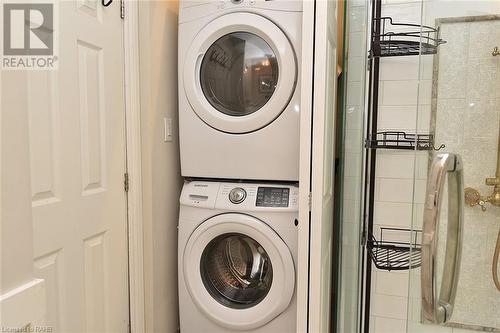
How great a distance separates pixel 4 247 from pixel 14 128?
0.22 metres

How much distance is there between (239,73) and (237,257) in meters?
0.95

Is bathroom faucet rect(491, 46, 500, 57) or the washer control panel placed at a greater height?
bathroom faucet rect(491, 46, 500, 57)

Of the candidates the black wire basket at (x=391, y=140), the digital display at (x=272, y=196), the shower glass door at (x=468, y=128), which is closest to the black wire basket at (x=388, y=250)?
the shower glass door at (x=468, y=128)

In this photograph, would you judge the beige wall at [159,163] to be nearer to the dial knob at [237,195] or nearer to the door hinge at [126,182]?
the door hinge at [126,182]

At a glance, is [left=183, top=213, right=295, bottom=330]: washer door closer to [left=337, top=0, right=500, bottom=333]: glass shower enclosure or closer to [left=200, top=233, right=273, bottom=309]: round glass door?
[left=200, top=233, right=273, bottom=309]: round glass door

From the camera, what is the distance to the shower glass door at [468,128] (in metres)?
1.21

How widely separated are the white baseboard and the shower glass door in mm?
967

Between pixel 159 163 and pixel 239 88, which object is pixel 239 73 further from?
pixel 159 163

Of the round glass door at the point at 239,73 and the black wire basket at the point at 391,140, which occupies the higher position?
the round glass door at the point at 239,73

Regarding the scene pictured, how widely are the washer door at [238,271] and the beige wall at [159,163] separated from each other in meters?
0.17

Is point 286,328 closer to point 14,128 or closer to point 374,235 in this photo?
point 374,235

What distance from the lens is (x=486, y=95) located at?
4.60 ft

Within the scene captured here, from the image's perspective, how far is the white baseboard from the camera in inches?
23.7

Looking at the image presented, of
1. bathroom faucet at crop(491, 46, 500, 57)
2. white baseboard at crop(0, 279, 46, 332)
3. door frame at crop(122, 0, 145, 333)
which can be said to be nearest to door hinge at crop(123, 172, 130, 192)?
door frame at crop(122, 0, 145, 333)
